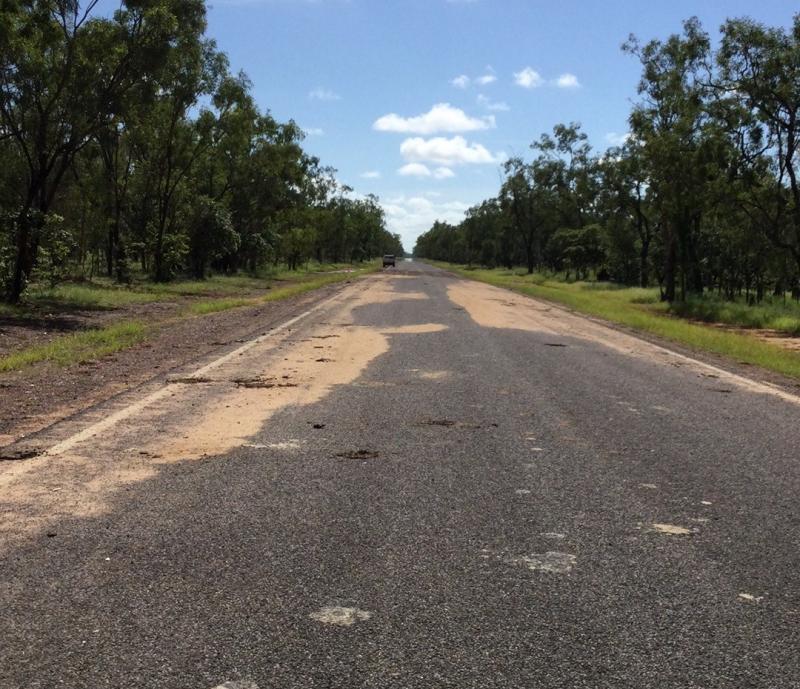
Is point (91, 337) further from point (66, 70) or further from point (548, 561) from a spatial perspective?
point (548, 561)

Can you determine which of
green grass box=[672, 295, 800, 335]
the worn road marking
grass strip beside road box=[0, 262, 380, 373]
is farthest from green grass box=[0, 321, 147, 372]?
green grass box=[672, 295, 800, 335]

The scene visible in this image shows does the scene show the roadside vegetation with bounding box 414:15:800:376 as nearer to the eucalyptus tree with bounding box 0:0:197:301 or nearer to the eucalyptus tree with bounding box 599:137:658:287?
the eucalyptus tree with bounding box 599:137:658:287

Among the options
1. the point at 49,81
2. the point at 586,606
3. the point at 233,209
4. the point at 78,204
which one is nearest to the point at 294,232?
the point at 233,209

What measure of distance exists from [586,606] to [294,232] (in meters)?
57.2

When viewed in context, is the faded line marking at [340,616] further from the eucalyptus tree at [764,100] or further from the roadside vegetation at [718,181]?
the eucalyptus tree at [764,100]

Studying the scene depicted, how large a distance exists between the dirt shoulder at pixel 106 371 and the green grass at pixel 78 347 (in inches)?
9.4

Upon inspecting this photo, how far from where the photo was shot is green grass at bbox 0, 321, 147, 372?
1120 cm

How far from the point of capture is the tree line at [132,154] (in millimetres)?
19844

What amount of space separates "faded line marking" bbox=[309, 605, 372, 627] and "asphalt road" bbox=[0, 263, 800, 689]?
0.04 feet

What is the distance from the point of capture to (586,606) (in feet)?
11.7

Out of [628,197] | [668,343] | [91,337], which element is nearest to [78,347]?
[91,337]

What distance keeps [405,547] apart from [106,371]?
760cm

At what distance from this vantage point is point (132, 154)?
36.5 metres

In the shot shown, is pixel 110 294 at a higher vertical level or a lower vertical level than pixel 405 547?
higher
